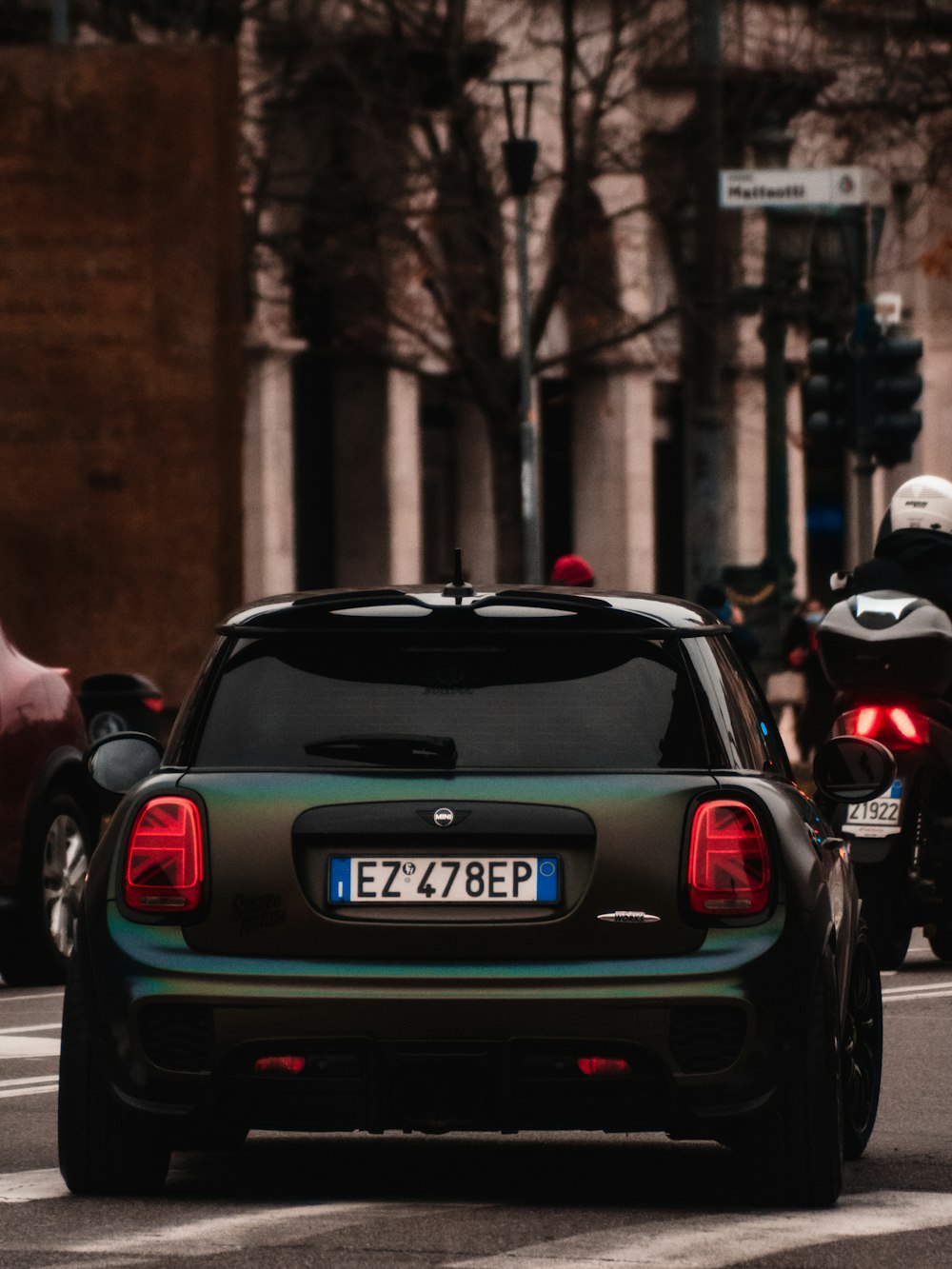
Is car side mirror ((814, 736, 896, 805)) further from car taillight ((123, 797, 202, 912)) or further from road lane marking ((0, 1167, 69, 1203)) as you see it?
road lane marking ((0, 1167, 69, 1203))

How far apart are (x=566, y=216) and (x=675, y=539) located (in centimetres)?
1632

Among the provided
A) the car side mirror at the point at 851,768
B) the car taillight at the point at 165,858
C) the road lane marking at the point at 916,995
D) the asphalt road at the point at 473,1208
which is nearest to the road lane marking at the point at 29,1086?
the asphalt road at the point at 473,1208

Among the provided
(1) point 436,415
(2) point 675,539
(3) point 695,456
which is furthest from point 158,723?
(2) point 675,539

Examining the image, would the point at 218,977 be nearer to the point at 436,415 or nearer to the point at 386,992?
the point at 386,992

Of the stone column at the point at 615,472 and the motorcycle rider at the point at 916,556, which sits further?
the stone column at the point at 615,472

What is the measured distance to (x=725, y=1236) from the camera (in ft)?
22.7

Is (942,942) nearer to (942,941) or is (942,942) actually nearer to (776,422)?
(942,941)

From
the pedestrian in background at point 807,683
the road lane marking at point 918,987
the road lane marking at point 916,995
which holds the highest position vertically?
the road lane marking at point 916,995

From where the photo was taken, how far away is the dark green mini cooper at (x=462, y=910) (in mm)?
6996

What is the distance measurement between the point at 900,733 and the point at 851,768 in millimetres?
4058

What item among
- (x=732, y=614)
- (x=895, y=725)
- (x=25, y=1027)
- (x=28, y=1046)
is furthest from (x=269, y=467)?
(x=28, y=1046)

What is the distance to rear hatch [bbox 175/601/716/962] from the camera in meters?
7.04

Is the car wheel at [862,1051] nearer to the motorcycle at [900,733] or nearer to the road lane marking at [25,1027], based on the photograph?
the road lane marking at [25,1027]

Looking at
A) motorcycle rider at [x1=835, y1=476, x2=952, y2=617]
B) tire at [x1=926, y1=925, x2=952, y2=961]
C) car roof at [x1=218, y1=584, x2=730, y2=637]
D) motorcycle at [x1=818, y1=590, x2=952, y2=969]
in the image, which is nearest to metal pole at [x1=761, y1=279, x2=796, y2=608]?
tire at [x1=926, y1=925, x2=952, y2=961]
